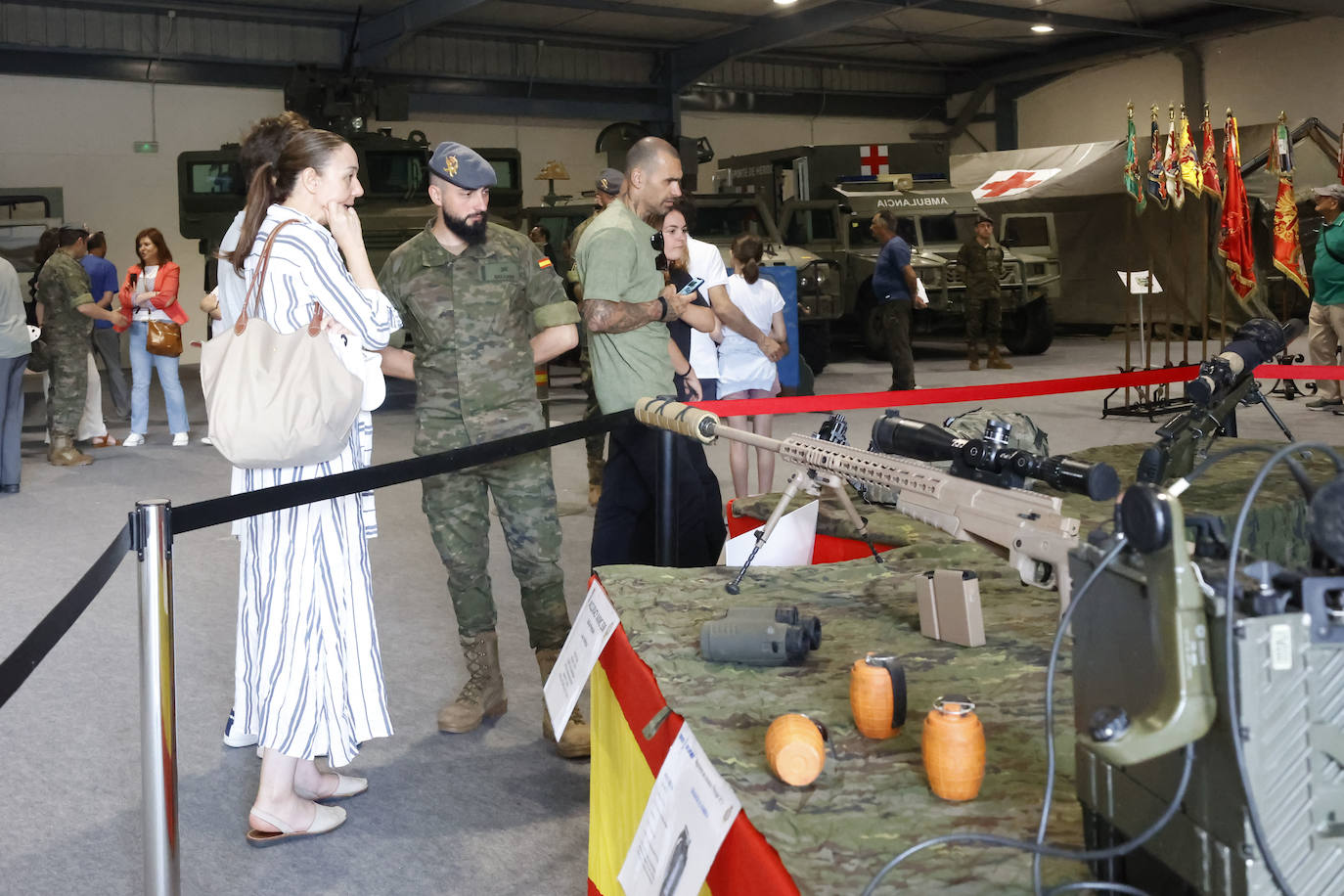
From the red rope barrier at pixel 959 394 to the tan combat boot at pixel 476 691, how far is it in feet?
2.84

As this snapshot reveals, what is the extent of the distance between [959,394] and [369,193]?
769 centimetres

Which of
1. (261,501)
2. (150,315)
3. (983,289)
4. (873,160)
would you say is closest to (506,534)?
(261,501)

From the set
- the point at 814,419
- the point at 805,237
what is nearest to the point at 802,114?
the point at 805,237

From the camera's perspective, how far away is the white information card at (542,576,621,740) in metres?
2.16

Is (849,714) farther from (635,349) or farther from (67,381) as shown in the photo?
(67,381)

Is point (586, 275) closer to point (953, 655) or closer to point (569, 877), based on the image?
point (569, 877)

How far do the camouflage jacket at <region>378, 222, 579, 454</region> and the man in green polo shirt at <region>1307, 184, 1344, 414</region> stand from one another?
Answer: 735cm

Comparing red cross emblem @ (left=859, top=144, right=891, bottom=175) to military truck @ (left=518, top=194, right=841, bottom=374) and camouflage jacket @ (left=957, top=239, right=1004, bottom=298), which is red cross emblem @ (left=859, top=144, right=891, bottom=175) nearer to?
military truck @ (left=518, top=194, right=841, bottom=374)

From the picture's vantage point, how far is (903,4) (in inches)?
605

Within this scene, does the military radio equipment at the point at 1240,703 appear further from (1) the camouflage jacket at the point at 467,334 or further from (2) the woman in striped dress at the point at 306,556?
(1) the camouflage jacket at the point at 467,334

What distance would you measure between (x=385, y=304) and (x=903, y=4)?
13.7 m

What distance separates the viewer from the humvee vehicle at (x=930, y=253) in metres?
13.5

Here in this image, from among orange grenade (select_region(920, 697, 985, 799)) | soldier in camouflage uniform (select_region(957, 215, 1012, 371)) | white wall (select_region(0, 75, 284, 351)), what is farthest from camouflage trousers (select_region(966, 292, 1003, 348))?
orange grenade (select_region(920, 697, 985, 799))

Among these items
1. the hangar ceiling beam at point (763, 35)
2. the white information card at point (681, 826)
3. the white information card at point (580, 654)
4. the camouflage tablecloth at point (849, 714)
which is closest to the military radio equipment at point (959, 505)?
the camouflage tablecloth at point (849, 714)
